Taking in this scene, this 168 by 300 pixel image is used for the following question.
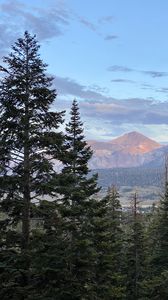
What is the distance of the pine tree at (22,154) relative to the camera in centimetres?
2166

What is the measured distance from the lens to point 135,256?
166ft

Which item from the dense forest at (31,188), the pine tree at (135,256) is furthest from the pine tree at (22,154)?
the pine tree at (135,256)

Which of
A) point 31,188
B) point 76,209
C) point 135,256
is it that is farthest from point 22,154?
point 135,256

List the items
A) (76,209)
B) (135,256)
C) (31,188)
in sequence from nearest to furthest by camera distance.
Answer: (31,188) → (76,209) → (135,256)

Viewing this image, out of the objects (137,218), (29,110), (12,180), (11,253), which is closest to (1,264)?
(11,253)

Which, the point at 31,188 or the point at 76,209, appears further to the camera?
the point at 76,209

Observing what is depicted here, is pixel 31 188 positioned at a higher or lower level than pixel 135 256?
higher

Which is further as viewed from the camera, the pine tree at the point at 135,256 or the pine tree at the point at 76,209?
the pine tree at the point at 135,256

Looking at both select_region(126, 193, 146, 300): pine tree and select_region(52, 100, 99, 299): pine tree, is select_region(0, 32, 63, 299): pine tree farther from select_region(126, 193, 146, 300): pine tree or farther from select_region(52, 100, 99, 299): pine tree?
select_region(126, 193, 146, 300): pine tree

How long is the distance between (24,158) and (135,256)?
3166cm

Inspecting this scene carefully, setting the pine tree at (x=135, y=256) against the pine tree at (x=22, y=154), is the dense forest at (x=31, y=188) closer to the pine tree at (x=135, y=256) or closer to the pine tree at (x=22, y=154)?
the pine tree at (x=22, y=154)

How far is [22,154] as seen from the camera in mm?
22469

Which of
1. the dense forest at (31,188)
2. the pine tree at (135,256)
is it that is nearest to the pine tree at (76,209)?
the dense forest at (31,188)

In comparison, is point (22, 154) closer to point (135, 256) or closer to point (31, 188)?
point (31, 188)
